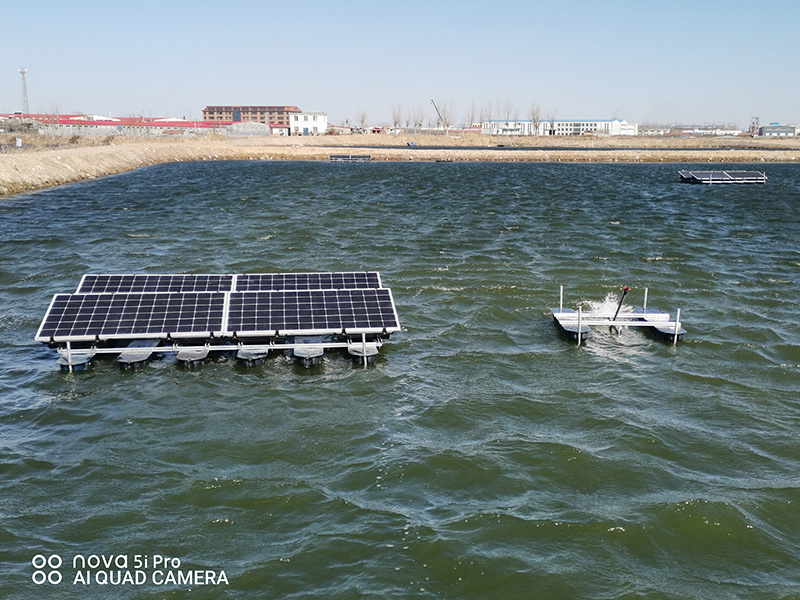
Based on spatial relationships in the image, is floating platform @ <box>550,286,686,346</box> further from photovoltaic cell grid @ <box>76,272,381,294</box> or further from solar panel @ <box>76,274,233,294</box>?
solar panel @ <box>76,274,233,294</box>

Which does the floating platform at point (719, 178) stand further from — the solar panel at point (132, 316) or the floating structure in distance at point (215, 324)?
the solar panel at point (132, 316)

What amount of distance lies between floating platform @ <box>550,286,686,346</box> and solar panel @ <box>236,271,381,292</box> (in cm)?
887

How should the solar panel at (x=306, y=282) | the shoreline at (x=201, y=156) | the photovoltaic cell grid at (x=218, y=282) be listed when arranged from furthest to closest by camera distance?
the shoreline at (x=201, y=156)
the solar panel at (x=306, y=282)
the photovoltaic cell grid at (x=218, y=282)

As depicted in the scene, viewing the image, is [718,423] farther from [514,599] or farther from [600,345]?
[514,599]

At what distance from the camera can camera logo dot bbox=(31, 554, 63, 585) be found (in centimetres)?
1370

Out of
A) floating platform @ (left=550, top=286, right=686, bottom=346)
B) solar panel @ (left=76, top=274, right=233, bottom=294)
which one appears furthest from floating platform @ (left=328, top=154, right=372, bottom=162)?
floating platform @ (left=550, top=286, right=686, bottom=346)

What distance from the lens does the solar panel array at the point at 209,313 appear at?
25312 mm

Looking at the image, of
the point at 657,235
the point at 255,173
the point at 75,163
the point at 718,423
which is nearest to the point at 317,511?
the point at 718,423

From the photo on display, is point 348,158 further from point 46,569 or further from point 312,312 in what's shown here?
point 46,569

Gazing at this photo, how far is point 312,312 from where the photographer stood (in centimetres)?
2656

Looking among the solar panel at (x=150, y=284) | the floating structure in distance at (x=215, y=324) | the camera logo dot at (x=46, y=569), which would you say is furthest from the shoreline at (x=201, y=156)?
the camera logo dot at (x=46, y=569)

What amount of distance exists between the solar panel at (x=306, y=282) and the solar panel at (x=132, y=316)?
326 centimetres

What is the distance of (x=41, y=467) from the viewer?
59.7 ft

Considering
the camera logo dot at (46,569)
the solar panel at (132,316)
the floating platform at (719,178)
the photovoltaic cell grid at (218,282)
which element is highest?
the floating platform at (719,178)
